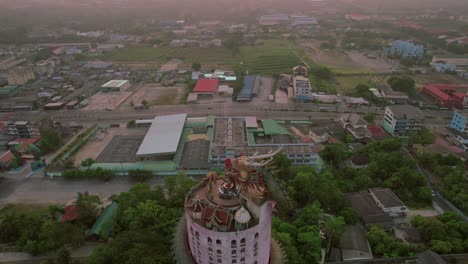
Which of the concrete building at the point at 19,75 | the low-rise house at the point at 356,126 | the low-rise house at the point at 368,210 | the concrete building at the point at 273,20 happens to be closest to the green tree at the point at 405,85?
the low-rise house at the point at 356,126

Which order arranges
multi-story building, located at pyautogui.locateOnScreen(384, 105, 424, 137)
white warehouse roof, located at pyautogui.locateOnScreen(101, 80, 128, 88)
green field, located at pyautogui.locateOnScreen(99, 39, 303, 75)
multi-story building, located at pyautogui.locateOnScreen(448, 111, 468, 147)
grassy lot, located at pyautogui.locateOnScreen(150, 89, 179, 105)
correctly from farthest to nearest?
1. green field, located at pyautogui.locateOnScreen(99, 39, 303, 75)
2. white warehouse roof, located at pyautogui.locateOnScreen(101, 80, 128, 88)
3. grassy lot, located at pyautogui.locateOnScreen(150, 89, 179, 105)
4. multi-story building, located at pyautogui.locateOnScreen(384, 105, 424, 137)
5. multi-story building, located at pyautogui.locateOnScreen(448, 111, 468, 147)

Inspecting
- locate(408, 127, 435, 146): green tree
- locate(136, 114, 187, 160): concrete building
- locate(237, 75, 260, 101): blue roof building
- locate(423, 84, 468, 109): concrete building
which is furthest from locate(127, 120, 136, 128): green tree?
locate(423, 84, 468, 109): concrete building

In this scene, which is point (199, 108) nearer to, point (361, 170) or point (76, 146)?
point (76, 146)

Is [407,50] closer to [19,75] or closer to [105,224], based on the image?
[105,224]

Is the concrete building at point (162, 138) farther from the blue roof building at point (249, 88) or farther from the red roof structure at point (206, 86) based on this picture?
the blue roof building at point (249, 88)

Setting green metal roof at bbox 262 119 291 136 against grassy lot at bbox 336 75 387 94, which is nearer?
green metal roof at bbox 262 119 291 136

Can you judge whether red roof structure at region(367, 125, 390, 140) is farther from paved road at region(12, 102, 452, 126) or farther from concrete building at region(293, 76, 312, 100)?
concrete building at region(293, 76, 312, 100)

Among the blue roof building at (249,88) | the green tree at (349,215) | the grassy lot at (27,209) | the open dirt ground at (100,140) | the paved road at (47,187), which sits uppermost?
the blue roof building at (249,88)
